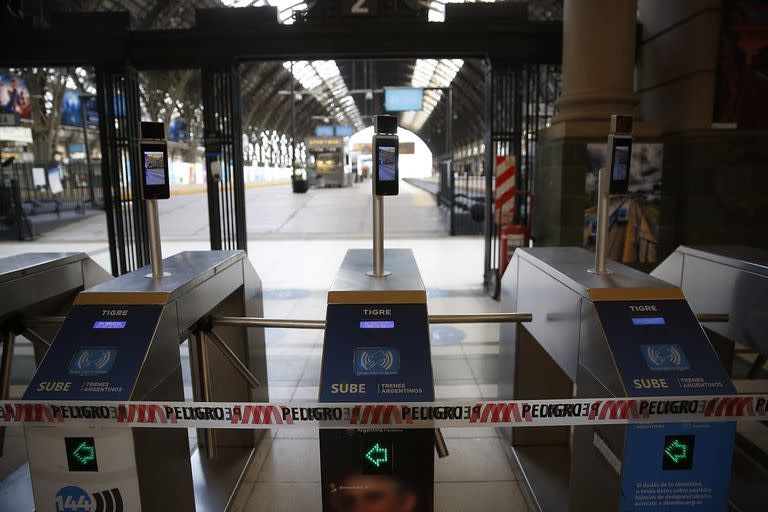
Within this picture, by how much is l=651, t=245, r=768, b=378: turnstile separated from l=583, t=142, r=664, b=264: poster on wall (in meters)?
2.15

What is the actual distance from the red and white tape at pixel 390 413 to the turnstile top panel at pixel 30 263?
1199 millimetres

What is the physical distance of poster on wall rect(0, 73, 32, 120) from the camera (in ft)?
63.5

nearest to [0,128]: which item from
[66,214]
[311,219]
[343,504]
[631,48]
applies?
[66,214]

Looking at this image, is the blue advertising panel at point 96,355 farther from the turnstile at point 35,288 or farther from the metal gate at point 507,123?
the metal gate at point 507,123

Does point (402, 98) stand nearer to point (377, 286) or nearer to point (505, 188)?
point (505, 188)

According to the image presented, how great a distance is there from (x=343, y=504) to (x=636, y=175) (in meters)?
4.83

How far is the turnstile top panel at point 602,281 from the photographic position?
2.07 m

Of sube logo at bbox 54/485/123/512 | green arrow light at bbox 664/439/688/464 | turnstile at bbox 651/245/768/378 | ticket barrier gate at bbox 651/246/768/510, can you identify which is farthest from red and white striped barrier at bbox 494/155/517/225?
sube logo at bbox 54/485/123/512

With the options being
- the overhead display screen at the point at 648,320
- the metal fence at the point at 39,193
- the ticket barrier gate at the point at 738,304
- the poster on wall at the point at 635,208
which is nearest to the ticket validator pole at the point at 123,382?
the overhead display screen at the point at 648,320

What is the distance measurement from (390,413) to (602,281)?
1019 mm

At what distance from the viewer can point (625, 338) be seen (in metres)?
1.94

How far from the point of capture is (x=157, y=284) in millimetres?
2236

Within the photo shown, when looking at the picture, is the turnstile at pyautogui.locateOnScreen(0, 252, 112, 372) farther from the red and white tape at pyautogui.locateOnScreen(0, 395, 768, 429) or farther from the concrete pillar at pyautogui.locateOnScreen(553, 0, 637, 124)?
the concrete pillar at pyautogui.locateOnScreen(553, 0, 637, 124)

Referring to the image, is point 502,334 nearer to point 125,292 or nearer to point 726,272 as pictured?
point 726,272
